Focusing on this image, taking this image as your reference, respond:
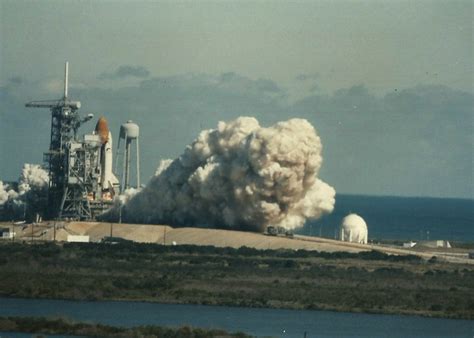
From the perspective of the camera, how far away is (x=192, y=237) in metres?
124

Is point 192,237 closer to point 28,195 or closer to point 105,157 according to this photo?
point 105,157

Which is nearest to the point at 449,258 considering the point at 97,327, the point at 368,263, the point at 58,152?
the point at 368,263

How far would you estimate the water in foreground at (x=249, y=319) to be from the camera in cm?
7175

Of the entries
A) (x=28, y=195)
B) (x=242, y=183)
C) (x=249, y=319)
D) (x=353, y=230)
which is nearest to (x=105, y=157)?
(x=28, y=195)

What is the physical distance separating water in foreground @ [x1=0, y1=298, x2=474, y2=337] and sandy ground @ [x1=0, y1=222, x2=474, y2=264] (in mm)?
35213

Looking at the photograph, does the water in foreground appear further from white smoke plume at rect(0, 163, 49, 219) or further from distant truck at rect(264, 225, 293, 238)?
white smoke plume at rect(0, 163, 49, 219)

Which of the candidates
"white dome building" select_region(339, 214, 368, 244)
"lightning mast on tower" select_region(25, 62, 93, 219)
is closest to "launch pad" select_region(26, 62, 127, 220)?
"lightning mast on tower" select_region(25, 62, 93, 219)

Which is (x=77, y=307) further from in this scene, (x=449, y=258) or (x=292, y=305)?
(x=449, y=258)

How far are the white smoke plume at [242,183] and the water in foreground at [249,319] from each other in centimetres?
4505

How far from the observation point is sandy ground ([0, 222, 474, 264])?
117 metres

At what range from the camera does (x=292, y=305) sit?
8162 cm

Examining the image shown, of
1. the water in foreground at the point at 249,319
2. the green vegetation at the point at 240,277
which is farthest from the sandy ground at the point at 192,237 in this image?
the water in foreground at the point at 249,319

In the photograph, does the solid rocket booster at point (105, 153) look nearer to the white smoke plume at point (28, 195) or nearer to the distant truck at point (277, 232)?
the white smoke plume at point (28, 195)

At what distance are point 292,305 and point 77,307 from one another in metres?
12.9
